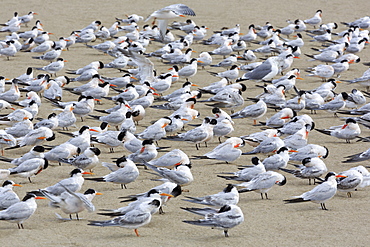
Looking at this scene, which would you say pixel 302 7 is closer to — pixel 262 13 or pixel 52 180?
pixel 262 13

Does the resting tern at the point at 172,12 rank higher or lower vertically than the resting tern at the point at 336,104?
higher

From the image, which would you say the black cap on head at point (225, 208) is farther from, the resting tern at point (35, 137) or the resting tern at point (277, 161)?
the resting tern at point (35, 137)

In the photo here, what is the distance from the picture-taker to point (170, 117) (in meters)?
10.4

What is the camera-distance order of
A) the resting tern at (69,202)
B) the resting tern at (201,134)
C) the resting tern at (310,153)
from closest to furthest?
the resting tern at (69,202) → the resting tern at (310,153) → the resting tern at (201,134)

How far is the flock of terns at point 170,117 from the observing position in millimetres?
7117

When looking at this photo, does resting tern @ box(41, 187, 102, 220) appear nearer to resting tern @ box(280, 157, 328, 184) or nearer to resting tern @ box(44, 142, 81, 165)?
resting tern @ box(44, 142, 81, 165)

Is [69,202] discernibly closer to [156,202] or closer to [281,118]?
[156,202]

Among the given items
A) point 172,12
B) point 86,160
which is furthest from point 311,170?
point 172,12

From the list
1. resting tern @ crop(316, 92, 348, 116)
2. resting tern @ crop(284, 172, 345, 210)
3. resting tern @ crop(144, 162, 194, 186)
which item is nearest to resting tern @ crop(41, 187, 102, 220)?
resting tern @ crop(144, 162, 194, 186)

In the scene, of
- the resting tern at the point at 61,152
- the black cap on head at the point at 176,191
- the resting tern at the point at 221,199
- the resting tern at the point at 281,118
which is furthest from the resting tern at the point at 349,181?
the resting tern at the point at 61,152

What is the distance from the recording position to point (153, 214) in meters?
6.91

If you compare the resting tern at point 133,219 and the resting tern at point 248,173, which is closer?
the resting tern at point 133,219

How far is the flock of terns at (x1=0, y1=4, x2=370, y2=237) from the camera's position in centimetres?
712

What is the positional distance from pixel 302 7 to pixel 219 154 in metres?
14.6
